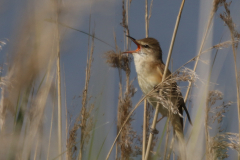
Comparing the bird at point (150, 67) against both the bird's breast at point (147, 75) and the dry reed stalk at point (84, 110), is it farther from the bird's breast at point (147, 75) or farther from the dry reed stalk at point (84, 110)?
the dry reed stalk at point (84, 110)

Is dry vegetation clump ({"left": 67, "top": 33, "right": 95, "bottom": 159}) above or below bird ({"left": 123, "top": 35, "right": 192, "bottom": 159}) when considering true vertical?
below

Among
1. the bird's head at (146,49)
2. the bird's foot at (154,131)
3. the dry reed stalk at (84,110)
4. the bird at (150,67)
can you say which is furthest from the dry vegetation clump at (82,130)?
the bird's head at (146,49)

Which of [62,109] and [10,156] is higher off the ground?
[62,109]

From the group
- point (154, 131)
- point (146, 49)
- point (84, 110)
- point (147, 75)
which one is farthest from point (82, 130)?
point (146, 49)

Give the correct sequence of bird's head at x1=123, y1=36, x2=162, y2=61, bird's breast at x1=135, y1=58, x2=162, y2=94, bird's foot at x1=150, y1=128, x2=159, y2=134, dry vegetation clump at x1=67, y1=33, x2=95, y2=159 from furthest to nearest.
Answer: bird's head at x1=123, y1=36, x2=162, y2=61 < bird's breast at x1=135, y1=58, x2=162, y2=94 < bird's foot at x1=150, y1=128, x2=159, y2=134 < dry vegetation clump at x1=67, y1=33, x2=95, y2=159

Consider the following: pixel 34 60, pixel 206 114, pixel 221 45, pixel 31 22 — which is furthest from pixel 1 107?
pixel 221 45

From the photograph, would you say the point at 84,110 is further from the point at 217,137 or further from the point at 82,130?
the point at 217,137

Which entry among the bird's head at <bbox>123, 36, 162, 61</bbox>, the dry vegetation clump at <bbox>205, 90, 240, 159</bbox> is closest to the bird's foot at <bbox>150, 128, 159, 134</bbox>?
the dry vegetation clump at <bbox>205, 90, 240, 159</bbox>

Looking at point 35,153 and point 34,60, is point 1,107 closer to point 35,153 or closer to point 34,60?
point 34,60

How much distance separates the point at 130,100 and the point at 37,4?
1088 millimetres

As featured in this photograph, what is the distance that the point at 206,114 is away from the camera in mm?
1894

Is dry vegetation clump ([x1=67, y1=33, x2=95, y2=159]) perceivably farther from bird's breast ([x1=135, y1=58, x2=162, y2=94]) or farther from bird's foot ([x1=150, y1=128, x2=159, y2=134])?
bird's breast ([x1=135, y1=58, x2=162, y2=94])

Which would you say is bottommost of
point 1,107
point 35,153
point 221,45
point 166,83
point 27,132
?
point 35,153

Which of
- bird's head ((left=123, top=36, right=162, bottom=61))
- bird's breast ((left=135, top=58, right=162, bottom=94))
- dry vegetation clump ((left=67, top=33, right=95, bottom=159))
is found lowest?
dry vegetation clump ((left=67, top=33, right=95, bottom=159))
